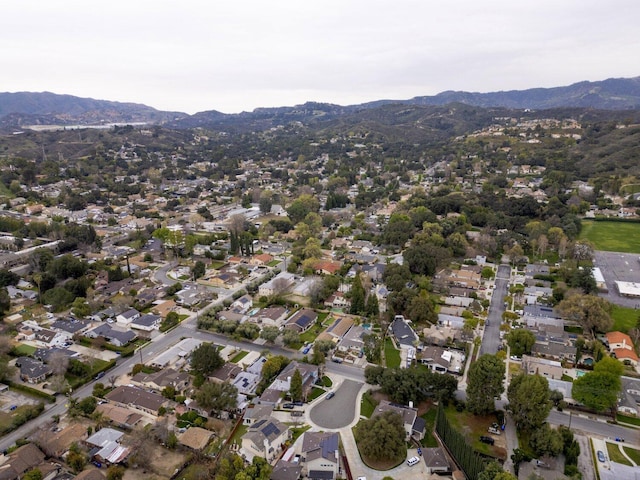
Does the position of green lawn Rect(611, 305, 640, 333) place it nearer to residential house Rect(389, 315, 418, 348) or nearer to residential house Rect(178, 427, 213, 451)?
residential house Rect(389, 315, 418, 348)

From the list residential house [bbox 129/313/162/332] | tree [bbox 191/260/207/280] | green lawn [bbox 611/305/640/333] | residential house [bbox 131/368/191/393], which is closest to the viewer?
residential house [bbox 131/368/191/393]

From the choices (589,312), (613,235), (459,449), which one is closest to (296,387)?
(459,449)

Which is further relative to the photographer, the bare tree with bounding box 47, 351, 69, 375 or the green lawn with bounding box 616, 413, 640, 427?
the bare tree with bounding box 47, 351, 69, 375

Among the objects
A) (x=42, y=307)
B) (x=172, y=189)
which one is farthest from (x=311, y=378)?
(x=172, y=189)

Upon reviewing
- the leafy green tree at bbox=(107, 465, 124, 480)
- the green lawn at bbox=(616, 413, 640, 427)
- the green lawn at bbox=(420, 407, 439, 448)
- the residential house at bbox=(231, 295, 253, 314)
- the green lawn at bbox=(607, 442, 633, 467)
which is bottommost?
the green lawn at bbox=(616, 413, 640, 427)

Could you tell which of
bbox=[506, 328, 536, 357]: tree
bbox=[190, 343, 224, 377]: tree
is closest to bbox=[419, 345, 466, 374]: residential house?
bbox=[506, 328, 536, 357]: tree

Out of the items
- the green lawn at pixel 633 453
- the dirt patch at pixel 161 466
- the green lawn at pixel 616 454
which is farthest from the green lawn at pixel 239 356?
the green lawn at pixel 633 453
